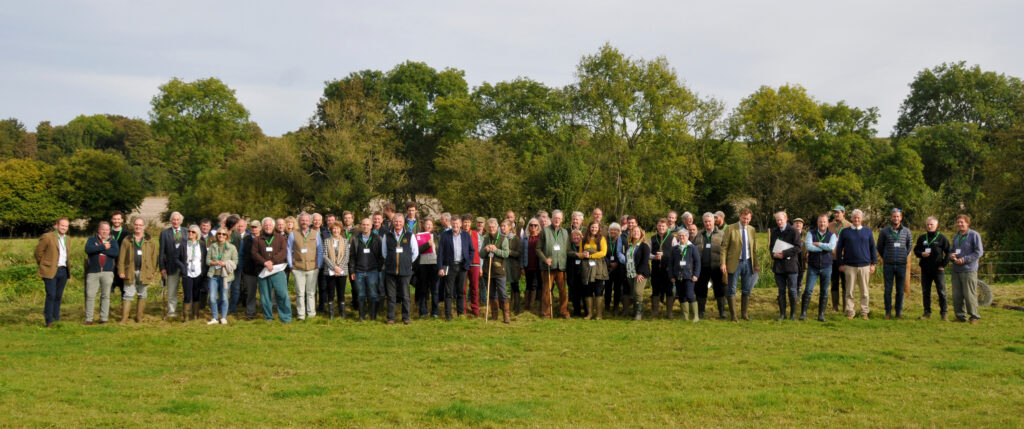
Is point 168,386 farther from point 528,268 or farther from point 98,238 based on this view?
point 528,268

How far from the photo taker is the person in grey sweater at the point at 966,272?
1128 centimetres

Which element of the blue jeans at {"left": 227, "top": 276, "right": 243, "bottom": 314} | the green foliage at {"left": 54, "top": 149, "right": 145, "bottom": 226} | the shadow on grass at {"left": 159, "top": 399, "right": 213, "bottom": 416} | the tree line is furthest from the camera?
the green foliage at {"left": 54, "top": 149, "right": 145, "bottom": 226}

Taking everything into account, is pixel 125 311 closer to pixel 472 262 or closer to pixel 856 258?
pixel 472 262

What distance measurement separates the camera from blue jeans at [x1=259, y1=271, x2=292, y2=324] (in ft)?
38.4

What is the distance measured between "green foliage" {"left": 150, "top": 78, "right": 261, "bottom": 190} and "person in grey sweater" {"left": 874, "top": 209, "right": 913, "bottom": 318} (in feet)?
164

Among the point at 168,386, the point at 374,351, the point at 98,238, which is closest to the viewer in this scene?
the point at 168,386

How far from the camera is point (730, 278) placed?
38.6 ft

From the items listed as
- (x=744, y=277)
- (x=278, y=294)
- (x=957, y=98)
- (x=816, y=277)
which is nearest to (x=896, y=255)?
(x=816, y=277)

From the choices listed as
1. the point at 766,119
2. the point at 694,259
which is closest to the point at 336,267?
the point at 694,259

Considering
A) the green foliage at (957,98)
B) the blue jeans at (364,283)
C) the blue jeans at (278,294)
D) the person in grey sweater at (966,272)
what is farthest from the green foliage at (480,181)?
the green foliage at (957,98)

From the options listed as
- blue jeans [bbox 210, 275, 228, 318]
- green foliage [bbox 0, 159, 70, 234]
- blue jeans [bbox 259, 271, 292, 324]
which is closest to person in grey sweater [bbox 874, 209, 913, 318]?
blue jeans [bbox 259, 271, 292, 324]

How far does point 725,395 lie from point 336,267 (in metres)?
7.39

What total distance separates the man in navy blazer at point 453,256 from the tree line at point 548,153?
998 inches

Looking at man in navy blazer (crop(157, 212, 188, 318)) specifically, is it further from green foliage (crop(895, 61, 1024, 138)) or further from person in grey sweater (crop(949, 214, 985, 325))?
green foliage (crop(895, 61, 1024, 138))
